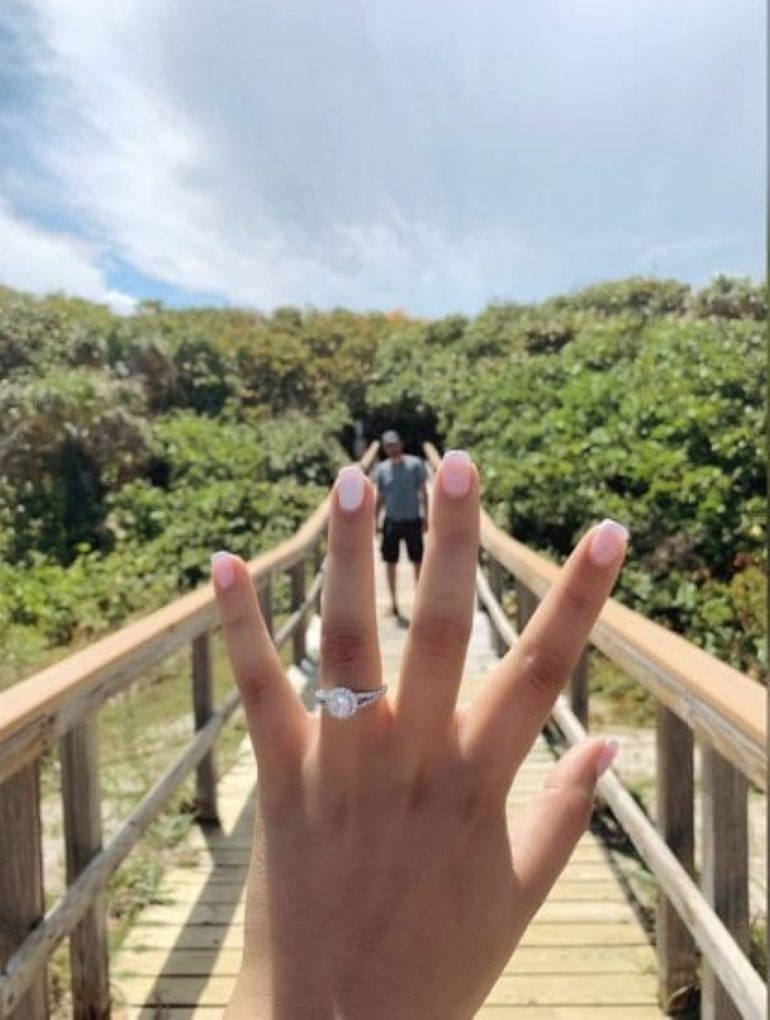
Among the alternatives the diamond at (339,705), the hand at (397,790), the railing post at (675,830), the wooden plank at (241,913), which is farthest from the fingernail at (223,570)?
the wooden plank at (241,913)

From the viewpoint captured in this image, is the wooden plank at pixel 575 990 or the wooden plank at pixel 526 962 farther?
the wooden plank at pixel 526 962

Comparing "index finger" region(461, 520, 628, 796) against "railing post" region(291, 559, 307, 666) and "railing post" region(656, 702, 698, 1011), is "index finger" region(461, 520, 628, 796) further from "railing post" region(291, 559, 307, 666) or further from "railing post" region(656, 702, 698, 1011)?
"railing post" region(291, 559, 307, 666)

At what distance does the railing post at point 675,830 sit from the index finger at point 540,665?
1.06m

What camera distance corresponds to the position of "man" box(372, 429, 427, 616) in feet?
16.4

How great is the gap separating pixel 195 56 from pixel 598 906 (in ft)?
6.19

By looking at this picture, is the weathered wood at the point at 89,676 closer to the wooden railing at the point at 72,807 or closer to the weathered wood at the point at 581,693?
the wooden railing at the point at 72,807

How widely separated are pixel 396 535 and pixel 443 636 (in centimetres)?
445

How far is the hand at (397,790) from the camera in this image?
2.05 feet

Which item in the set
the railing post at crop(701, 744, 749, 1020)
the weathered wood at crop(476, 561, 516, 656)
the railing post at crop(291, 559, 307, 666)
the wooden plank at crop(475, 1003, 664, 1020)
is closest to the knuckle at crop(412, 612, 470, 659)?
the railing post at crop(701, 744, 749, 1020)

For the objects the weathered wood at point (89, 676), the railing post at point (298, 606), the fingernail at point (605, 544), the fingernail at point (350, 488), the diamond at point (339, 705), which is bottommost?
the railing post at point (298, 606)

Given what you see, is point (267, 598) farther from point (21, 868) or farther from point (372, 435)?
point (372, 435)

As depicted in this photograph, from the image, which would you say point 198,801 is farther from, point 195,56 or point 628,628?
point 195,56

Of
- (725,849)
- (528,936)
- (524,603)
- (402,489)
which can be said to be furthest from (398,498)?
(725,849)

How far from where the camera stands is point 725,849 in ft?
4.50
